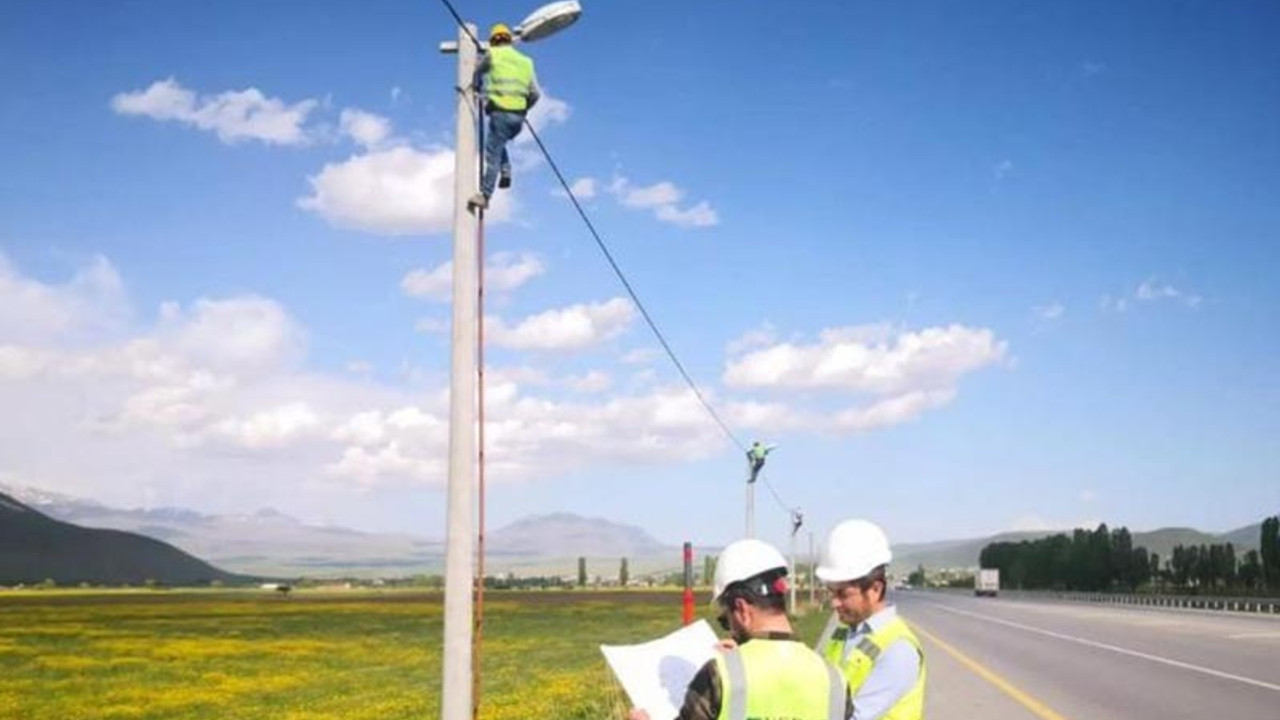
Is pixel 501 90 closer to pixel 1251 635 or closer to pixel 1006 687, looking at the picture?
pixel 1006 687

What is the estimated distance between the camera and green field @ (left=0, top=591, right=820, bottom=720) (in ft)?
69.0

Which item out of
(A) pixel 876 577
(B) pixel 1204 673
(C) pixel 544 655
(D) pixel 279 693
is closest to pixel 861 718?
(A) pixel 876 577

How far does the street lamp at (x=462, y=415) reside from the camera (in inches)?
A: 253

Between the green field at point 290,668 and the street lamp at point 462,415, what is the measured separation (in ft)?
26.8

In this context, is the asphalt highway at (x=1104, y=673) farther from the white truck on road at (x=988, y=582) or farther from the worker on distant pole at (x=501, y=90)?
the white truck on road at (x=988, y=582)

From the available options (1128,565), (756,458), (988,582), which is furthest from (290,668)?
(1128,565)

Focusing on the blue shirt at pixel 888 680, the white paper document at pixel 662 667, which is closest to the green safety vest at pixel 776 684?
the white paper document at pixel 662 667

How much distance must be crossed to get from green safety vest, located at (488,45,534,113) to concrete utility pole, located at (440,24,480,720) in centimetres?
23

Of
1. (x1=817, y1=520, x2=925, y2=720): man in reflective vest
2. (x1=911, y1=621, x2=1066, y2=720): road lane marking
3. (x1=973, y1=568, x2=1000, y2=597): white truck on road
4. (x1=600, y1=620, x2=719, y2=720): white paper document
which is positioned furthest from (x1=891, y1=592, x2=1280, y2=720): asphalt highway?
(x1=973, y1=568, x2=1000, y2=597): white truck on road

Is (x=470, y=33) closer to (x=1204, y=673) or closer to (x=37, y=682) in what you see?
(x=1204, y=673)

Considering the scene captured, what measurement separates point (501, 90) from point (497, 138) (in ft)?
0.94

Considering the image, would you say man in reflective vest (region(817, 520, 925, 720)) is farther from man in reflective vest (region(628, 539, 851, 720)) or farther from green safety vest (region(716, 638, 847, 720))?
green safety vest (region(716, 638, 847, 720))

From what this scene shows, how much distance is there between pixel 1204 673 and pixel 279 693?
57.7 ft

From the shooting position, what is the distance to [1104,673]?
21.2 metres
